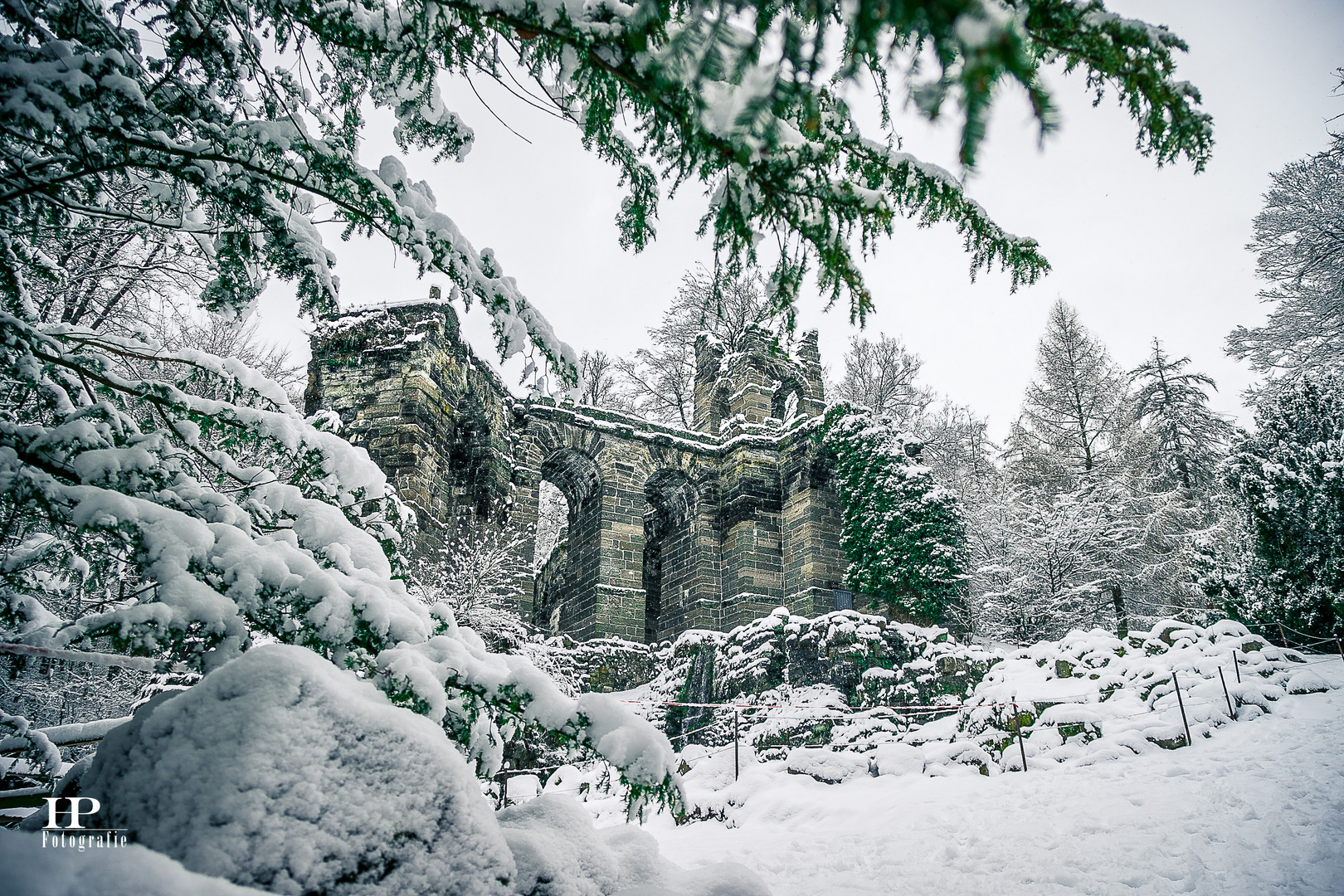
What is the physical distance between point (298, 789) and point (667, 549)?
15.3m

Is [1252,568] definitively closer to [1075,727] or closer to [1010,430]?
[1075,727]

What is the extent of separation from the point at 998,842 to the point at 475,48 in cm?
608

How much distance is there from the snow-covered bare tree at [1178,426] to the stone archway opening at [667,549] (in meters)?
14.1

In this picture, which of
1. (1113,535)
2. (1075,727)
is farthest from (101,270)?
(1113,535)

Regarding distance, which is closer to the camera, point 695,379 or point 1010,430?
point 695,379

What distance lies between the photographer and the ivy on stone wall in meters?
12.5

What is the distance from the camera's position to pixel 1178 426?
19.5m

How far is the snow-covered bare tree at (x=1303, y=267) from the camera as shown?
16328 millimetres

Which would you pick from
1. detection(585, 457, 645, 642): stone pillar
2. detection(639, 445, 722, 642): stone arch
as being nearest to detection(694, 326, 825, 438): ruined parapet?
detection(639, 445, 722, 642): stone arch

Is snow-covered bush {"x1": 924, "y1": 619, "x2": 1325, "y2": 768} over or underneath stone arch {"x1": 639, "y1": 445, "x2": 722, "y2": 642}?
underneath

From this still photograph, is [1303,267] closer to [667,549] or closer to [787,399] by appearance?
[787,399]

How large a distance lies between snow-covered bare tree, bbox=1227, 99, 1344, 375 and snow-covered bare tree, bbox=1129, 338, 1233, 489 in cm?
165

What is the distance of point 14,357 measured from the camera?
2.62 m

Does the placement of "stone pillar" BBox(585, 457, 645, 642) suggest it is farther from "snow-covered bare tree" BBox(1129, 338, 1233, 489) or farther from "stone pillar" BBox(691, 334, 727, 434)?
"snow-covered bare tree" BBox(1129, 338, 1233, 489)
